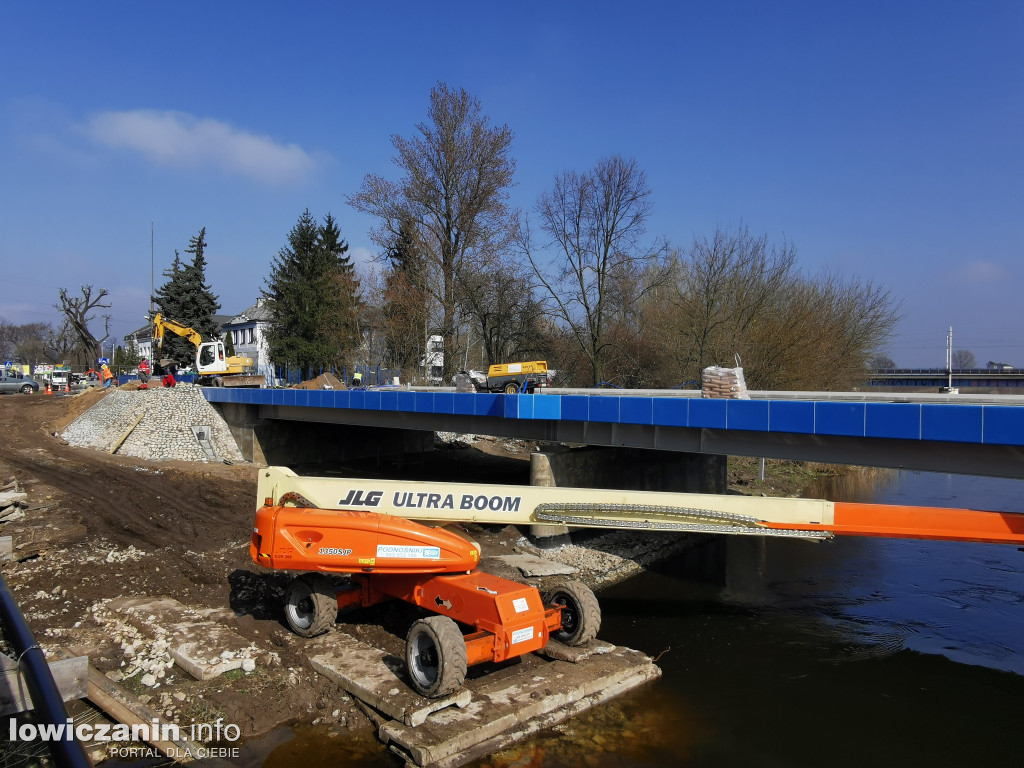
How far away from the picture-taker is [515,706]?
30.0 feet

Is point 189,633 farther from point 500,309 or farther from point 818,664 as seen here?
point 500,309

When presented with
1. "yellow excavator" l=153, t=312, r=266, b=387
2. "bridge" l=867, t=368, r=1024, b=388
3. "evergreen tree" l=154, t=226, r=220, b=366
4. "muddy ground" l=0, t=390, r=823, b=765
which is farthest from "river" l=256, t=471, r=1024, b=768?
"evergreen tree" l=154, t=226, r=220, b=366

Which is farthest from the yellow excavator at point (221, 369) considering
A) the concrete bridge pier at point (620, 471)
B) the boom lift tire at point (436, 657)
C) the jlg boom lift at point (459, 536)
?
the boom lift tire at point (436, 657)

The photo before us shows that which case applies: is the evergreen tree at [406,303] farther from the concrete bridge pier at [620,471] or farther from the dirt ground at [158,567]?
the concrete bridge pier at [620,471]

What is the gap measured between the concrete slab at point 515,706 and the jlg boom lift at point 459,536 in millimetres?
482

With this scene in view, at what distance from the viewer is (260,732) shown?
8.96 meters

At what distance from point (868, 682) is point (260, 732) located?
979 cm

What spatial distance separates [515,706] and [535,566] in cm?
675

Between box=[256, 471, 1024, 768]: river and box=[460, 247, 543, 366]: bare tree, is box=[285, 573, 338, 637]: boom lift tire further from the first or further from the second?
box=[460, 247, 543, 366]: bare tree

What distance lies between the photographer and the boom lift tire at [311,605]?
10.8 metres

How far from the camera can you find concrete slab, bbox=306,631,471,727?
8987 mm

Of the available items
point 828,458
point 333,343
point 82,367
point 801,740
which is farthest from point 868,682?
point 82,367

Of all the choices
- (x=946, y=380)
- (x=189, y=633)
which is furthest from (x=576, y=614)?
(x=946, y=380)

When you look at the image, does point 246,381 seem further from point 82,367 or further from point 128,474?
point 82,367
